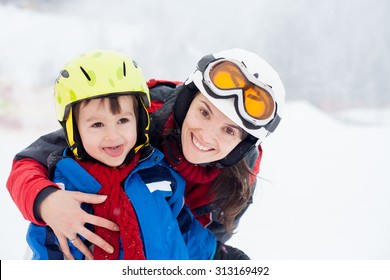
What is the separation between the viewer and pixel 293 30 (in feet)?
21.4

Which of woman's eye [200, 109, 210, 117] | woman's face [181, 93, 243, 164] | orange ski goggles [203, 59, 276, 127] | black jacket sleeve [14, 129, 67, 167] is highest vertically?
orange ski goggles [203, 59, 276, 127]

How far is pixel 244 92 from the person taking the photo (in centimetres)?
187

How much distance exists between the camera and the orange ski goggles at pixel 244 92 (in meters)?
1.84

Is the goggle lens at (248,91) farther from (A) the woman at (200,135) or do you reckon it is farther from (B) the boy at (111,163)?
(B) the boy at (111,163)

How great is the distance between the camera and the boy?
1.67 m

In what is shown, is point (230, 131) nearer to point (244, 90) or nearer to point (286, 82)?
point (244, 90)

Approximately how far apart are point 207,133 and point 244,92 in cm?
25

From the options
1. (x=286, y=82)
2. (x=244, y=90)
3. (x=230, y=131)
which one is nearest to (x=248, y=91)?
(x=244, y=90)

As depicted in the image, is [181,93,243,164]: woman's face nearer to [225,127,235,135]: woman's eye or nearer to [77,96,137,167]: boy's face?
[225,127,235,135]: woman's eye

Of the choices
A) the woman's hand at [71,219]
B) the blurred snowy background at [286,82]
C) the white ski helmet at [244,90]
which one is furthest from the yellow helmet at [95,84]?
the blurred snowy background at [286,82]

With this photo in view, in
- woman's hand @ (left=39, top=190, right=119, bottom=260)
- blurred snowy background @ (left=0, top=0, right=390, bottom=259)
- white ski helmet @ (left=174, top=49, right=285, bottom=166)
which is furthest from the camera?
blurred snowy background @ (left=0, top=0, right=390, bottom=259)

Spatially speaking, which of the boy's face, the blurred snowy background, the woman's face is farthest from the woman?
the blurred snowy background

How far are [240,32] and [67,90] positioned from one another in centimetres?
527

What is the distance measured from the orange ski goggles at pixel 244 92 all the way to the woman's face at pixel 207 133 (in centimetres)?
8
